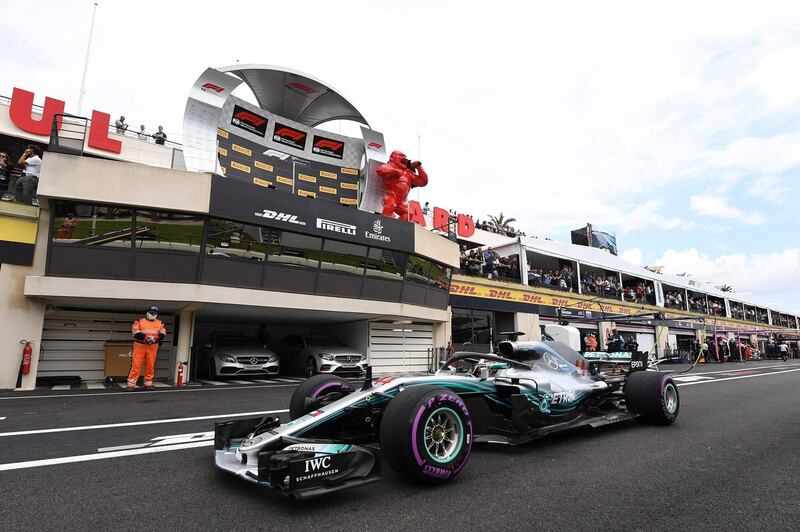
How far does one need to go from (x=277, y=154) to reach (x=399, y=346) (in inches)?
362

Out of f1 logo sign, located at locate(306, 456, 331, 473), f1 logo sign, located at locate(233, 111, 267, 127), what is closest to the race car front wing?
f1 logo sign, located at locate(306, 456, 331, 473)

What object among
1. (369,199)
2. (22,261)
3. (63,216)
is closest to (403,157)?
(369,199)

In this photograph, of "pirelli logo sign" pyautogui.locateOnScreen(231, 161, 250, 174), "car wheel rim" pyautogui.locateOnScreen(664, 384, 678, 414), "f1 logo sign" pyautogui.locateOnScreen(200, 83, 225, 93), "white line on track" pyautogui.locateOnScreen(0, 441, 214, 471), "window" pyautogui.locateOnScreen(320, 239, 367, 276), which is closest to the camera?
"white line on track" pyautogui.locateOnScreen(0, 441, 214, 471)

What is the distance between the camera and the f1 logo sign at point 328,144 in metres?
18.7

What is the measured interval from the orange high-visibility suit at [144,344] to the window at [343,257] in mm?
5314

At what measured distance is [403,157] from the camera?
18516 millimetres

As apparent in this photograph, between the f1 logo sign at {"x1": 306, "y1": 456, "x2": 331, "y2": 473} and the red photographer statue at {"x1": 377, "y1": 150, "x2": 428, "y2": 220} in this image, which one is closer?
the f1 logo sign at {"x1": 306, "y1": 456, "x2": 331, "y2": 473}

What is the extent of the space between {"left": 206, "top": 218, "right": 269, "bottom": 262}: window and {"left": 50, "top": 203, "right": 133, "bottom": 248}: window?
2.03m

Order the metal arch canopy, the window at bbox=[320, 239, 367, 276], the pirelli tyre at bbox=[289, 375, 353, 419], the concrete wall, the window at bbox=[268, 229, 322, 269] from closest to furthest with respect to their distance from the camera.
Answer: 1. the pirelli tyre at bbox=[289, 375, 353, 419]
2. the concrete wall
3. the window at bbox=[268, 229, 322, 269]
4. the window at bbox=[320, 239, 367, 276]
5. the metal arch canopy

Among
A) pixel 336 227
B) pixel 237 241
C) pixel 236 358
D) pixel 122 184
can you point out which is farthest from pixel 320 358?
pixel 122 184

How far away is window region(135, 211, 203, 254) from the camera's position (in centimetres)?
1180

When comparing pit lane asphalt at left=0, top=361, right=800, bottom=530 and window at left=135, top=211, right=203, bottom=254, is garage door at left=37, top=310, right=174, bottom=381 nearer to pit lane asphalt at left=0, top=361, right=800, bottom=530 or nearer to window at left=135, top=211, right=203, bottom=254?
window at left=135, top=211, right=203, bottom=254

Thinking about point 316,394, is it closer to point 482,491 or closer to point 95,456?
point 482,491

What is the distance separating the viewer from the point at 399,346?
1803 centimetres
